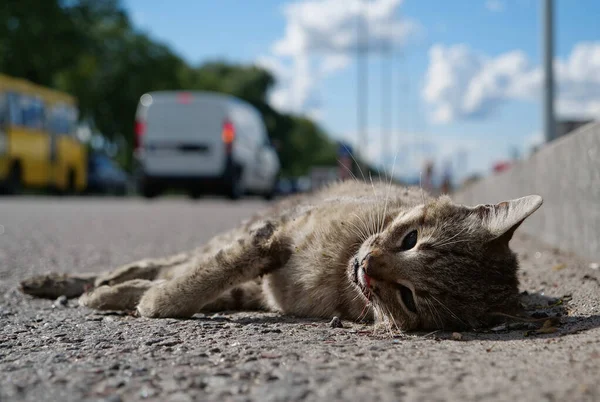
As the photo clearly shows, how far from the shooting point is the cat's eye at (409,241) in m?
3.58

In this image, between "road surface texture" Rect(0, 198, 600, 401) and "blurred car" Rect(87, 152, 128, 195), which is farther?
"blurred car" Rect(87, 152, 128, 195)

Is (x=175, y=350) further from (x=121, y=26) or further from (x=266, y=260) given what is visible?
(x=121, y=26)

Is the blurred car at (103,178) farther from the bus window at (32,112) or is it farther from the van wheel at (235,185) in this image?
the van wheel at (235,185)

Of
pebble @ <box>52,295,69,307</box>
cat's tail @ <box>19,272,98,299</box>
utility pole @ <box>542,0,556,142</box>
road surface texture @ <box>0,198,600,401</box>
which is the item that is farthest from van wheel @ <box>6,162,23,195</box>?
pebble @ <box>52,295,69,307</box>

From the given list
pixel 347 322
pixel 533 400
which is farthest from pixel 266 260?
pixel 533 400

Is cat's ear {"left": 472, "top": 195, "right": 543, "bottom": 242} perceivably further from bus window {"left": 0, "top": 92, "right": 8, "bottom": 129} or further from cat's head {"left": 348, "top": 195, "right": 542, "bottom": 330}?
bus window {"left": 0, "top": 92, "right": 8, "bottom": 129}

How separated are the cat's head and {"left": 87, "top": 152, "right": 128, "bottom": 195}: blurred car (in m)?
30.0

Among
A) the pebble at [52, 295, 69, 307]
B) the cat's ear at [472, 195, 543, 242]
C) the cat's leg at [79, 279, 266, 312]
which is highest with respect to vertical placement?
the cat's ear at [472, 195, 543, 242]

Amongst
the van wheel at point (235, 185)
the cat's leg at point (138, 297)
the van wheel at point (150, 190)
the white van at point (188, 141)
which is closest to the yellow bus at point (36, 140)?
the van wheel at point (150, 190)

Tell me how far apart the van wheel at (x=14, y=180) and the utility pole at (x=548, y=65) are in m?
17.1

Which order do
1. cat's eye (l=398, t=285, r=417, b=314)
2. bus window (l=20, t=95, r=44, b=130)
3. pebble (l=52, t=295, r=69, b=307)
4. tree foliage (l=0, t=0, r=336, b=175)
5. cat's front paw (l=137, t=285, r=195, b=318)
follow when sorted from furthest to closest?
tree foliage (l=0, t=0, r=336, b=175), bus window (l=20, t=95, r=44, b=130), pebble (l=52, t=295, r=69, b=307), cat's front paw (l=137, t=285, r=195, b=318), cat's eye (l=398, t=285, r=417, b=314)

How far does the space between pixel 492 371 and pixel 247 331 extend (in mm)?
1333

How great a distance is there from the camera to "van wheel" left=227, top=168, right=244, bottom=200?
740 inches

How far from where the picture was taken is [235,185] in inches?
755
